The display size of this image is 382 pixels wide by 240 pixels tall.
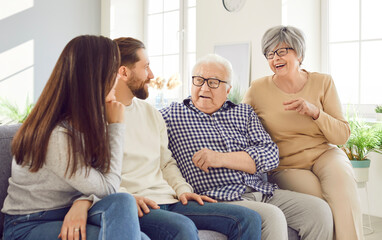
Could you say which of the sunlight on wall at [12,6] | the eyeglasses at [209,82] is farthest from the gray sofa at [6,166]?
the sunlight on wall at [12,6]

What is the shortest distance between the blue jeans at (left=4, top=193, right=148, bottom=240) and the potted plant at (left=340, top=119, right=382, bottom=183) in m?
2.39

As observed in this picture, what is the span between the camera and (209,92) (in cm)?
233

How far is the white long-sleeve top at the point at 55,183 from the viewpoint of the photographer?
140 cm

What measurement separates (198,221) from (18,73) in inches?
152

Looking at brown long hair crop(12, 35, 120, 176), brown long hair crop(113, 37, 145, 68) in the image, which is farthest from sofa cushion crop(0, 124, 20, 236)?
brown long hair crop(113, 37, 145, 68)

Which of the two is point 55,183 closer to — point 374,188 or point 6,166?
point 6,166

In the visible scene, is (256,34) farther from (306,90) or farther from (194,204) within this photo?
(194,204)

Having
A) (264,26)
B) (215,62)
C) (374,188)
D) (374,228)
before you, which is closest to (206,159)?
(215,62)

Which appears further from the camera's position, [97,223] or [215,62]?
[215,62]

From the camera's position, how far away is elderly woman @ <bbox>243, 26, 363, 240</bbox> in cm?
224

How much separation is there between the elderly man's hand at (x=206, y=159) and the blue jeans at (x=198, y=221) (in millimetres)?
215

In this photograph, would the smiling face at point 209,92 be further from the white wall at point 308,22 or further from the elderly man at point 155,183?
the white wall at point 308,22

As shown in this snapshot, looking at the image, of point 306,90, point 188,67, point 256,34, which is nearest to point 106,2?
point 188,67

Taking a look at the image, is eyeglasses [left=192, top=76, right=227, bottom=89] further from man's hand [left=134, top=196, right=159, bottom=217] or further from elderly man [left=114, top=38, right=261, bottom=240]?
man's hand [left=134, top=196, right=159, bottom=217]
